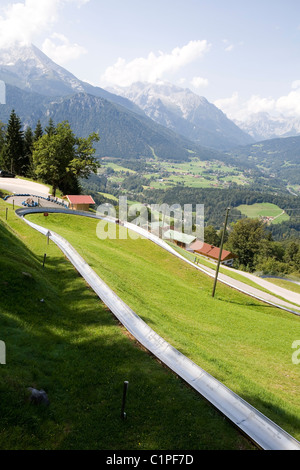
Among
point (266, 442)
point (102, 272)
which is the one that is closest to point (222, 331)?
point (102, 272)

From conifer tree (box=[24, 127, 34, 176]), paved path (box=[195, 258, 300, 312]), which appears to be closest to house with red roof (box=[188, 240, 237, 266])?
paved path (box=[195, 258, 300, 312])

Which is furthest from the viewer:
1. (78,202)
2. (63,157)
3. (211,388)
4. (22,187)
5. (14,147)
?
(14,147)

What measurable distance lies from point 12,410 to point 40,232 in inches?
1145

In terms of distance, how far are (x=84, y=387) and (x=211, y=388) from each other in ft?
16.8

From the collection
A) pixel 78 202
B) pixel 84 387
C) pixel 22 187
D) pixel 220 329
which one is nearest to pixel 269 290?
pixel 220 329

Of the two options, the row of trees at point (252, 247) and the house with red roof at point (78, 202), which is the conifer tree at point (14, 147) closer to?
the house with red roof at point (78, 202)

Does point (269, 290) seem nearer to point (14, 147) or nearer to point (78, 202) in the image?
point (78, 202)

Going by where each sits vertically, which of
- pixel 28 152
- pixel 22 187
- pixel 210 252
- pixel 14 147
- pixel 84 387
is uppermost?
pixel 14 147

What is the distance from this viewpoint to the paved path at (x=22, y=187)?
2715 inches

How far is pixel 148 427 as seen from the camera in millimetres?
9844

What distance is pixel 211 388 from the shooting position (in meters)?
11.7

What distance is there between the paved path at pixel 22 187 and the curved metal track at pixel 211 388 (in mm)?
57879

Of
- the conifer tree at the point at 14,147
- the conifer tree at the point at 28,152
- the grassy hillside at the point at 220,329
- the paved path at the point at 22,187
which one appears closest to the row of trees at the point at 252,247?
the paved path at the point at 22,187
